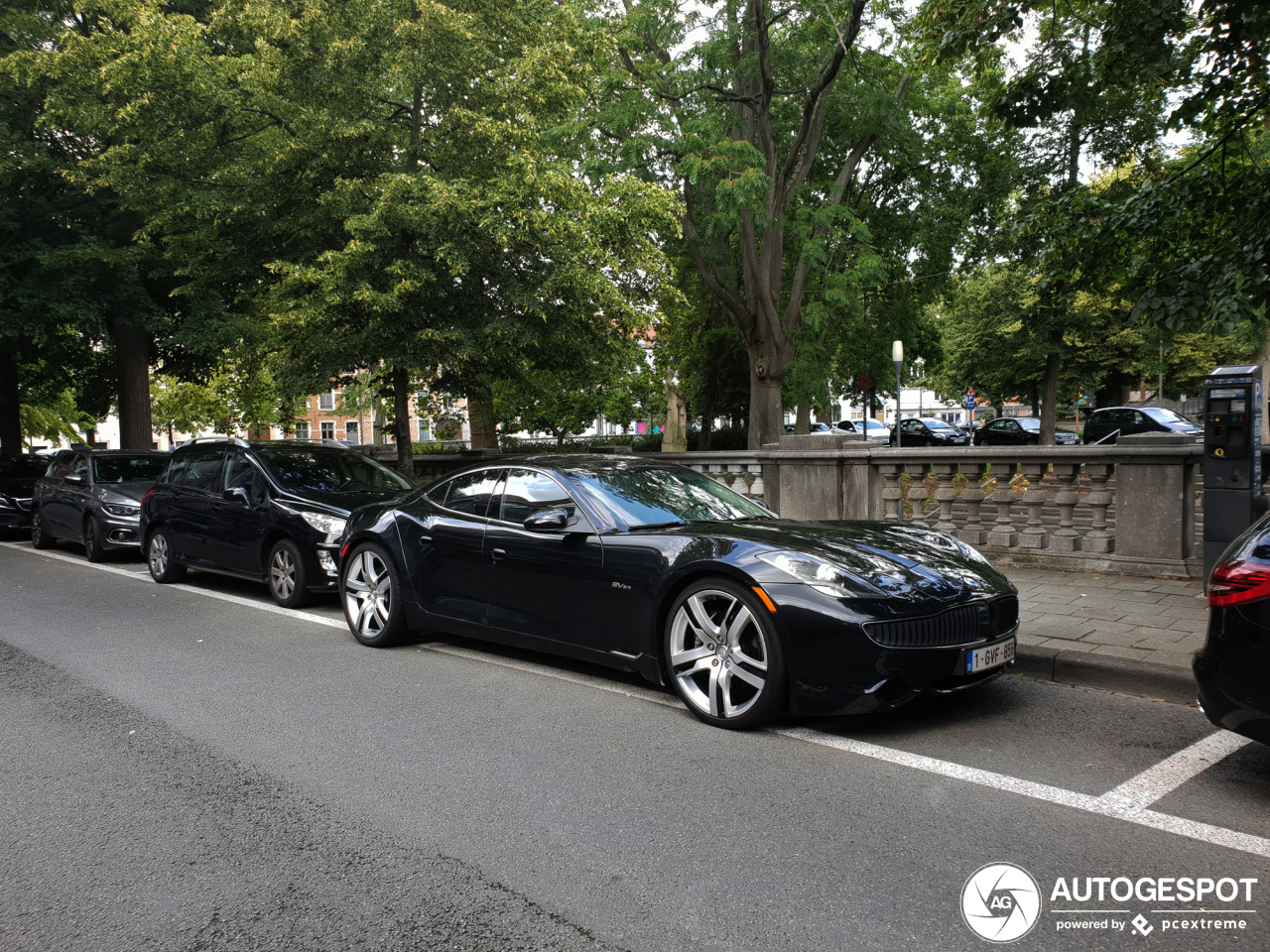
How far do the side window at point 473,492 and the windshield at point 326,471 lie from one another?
3.12 m

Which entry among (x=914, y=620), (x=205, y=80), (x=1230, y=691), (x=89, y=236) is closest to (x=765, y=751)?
(x=914, y=620)

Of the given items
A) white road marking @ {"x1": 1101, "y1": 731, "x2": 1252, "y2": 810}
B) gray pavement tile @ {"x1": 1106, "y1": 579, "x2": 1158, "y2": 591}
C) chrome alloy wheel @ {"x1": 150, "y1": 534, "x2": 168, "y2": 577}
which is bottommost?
white road marking @ {"x1": 1101, "y1": 731, "x2": 1252, "y2": 810}

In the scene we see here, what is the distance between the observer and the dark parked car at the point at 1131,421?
28.4 meters

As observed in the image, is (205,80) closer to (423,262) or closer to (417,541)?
(423,262)

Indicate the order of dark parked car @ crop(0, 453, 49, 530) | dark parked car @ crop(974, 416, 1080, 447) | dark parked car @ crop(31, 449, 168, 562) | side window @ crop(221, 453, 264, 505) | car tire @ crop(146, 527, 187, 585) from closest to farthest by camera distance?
side window @ crop(221, 453, 264, 505), car tire @ crop(146, 527, 187, 585), dark parked car @ crop(31, 449, 168, 562), dark parked car @ crop(0, 453, 49, 530), dark parked car @ crop(974, 416, 1080, 447)

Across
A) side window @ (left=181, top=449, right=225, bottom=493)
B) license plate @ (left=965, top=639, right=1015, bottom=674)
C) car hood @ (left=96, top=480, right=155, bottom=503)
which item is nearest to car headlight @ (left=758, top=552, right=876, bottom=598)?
license plate @ (left=965, top=639, right=1015, bottom=674)

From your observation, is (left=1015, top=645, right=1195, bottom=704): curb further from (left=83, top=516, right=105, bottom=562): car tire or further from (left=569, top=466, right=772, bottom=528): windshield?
(left=83, top=516, right=105, bottom=562): car tire

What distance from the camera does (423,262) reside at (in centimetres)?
1264

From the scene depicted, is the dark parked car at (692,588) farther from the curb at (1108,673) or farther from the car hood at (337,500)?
the car hood at (337,500)

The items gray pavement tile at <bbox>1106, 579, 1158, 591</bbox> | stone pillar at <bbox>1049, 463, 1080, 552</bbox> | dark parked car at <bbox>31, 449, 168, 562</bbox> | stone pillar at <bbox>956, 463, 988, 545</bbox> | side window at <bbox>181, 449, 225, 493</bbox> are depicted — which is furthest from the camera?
dark parked car at <bbox>31, 449, 168, 562</bbox>

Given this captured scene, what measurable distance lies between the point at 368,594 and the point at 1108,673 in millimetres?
5033

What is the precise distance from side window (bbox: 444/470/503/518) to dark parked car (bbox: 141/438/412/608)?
7.57 ft

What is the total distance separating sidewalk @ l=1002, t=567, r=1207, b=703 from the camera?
523cm

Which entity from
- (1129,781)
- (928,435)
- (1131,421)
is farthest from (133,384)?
(928,435)
